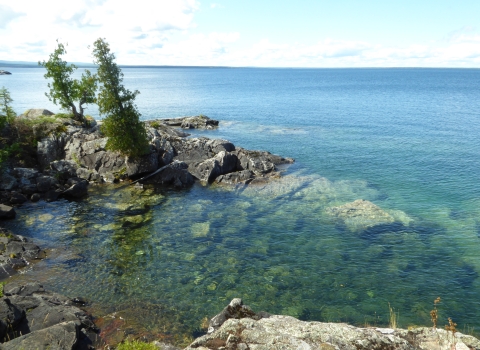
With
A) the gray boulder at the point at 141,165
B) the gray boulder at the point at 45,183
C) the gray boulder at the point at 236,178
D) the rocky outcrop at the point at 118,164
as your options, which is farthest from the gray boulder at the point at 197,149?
the gray boulder at the point at 45,183

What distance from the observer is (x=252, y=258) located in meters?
35.7

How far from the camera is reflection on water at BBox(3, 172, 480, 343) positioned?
2827cm

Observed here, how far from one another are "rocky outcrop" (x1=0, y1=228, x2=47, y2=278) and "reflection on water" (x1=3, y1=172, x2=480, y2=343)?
5.31 ft

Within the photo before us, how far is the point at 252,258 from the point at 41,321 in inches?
738

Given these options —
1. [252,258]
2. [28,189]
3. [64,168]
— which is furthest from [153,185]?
[252,258]

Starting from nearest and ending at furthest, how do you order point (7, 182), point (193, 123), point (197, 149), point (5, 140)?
1. point (7, 182)
2. point (5, 140)
3. point (197, 149)
4. point (193, 123)

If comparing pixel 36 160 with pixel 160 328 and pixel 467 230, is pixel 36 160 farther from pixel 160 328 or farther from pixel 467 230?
pixel 467 230

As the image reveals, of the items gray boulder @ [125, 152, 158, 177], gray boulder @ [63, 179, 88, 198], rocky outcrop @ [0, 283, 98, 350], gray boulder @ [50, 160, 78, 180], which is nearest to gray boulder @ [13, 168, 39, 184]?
gray boulder @ [50, 160, 78, 180]

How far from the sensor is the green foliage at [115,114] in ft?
193

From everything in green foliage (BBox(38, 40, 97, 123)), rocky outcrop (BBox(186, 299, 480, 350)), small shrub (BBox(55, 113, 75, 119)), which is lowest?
rocky outcrop (BBox(186, 299, 480, 350))

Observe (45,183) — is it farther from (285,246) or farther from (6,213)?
(285,246)

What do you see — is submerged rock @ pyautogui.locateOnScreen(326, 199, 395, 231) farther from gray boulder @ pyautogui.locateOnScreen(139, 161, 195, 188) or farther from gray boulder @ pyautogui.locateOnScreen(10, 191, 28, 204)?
gray boulder @ pyautogui.locateOnScreen(10, 191, 28, 204)

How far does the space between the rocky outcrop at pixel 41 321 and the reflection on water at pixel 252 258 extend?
264cm

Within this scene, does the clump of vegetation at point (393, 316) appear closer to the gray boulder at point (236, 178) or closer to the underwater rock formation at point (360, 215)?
the underwater rock formation at point (360, 215)
